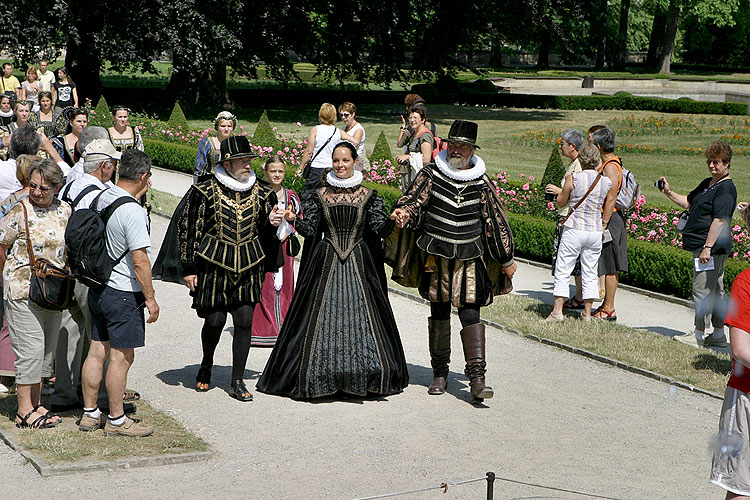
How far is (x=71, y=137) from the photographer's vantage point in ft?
33.9

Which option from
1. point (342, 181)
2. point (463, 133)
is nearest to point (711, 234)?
point (463, 133)

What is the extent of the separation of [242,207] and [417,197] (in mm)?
1252

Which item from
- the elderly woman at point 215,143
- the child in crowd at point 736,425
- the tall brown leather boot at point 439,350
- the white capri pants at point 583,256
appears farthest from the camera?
the elderly woman at point 215,143

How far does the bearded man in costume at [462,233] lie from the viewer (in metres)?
7.20

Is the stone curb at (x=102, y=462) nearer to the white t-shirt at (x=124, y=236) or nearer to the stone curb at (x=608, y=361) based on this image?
the white t-shirt at (x=124, y=236)

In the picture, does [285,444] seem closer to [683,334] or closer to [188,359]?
[188,359]

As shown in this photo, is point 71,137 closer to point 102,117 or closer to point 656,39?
point 102,117

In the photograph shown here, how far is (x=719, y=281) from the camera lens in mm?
9000

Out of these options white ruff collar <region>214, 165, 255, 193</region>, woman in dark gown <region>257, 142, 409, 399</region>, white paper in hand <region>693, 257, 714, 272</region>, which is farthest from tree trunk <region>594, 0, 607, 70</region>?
white ruff collar <region>214, 165, 255, 193</region>

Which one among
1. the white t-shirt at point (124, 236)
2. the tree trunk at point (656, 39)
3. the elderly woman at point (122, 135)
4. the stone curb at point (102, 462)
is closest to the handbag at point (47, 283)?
the white t-shirt at point (124, 236)

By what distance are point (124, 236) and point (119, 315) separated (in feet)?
1.55

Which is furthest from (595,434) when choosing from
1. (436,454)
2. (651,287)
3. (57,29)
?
(57,29)

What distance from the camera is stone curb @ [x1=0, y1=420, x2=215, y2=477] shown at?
18.2ft

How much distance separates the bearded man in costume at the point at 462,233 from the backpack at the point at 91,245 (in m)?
2.08
